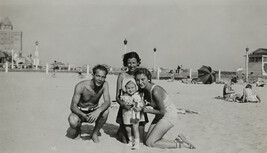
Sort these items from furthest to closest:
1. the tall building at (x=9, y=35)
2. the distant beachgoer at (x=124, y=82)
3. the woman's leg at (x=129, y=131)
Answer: the tall building at (x=9, y=35), the distant beachgoer at (x=124, y=82), the woman's leg at (x=129, y=131)

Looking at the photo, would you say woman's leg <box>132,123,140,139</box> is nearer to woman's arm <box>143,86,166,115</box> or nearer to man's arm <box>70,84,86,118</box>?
woman's arm <box>143,86,166,115</box>

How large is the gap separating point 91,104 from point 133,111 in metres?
0.75

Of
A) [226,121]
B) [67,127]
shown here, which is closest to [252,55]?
[226,121]

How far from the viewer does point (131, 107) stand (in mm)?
4258

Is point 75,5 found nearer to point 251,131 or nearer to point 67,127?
point 67,127

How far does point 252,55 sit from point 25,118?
116ft

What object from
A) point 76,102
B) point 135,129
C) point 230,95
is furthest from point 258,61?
point 76,102

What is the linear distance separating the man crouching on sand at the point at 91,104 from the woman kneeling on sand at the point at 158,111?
55 cm

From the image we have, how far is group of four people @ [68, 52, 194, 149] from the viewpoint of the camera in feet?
14.0

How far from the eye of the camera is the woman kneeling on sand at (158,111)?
4270 mm

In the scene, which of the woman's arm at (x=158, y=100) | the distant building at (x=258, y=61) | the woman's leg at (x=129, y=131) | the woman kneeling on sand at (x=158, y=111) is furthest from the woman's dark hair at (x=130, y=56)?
the distant building at (x=258, y=61)

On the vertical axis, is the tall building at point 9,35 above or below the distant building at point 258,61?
above

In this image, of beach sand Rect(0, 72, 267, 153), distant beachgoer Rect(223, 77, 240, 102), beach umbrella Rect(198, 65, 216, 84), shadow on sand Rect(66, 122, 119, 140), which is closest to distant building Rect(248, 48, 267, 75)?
beach umbrella Rect(198, 65, 216, 84)

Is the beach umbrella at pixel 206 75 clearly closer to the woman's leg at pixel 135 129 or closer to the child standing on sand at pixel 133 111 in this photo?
the child standing on sand at pixel 133 111
